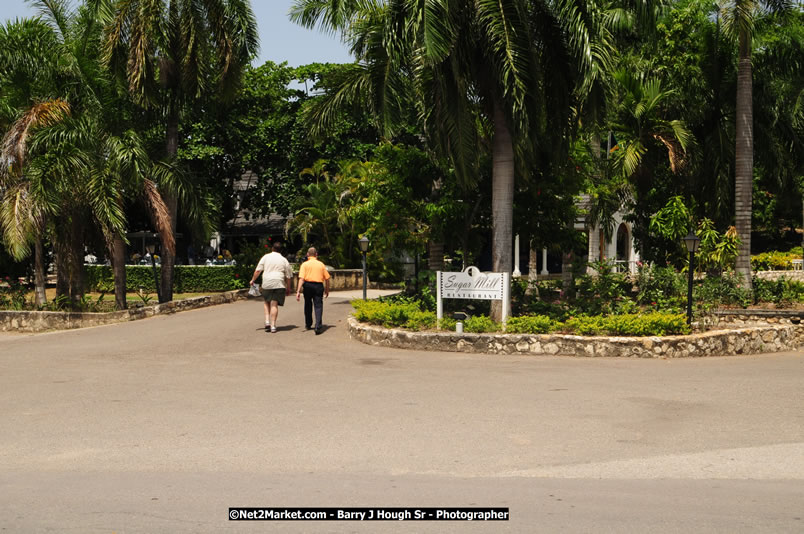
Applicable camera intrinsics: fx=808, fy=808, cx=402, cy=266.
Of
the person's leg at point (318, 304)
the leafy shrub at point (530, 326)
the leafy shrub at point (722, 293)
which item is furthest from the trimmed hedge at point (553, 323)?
the leafy shrub at point (722, 293)

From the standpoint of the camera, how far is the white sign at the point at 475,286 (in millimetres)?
14773

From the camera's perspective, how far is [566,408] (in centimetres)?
859

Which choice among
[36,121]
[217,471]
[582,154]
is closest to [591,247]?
[582,154]

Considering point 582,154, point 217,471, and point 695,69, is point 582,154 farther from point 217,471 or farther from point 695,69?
point 217,471

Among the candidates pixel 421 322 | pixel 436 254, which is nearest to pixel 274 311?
pixel 421 322

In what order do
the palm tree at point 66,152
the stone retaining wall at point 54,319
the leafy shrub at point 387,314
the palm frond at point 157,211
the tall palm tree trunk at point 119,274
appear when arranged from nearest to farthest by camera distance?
the leafy shrub at point 387,314, the palm tree at point 66,152, the stone retaining wall at point 54,319, the palm frond at point 157,211, the tall palm tree trunk at point 119,274

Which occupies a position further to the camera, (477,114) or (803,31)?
(803,31)

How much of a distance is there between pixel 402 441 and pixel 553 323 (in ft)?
25.9

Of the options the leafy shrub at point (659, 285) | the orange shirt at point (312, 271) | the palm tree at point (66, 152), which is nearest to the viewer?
the orange shirt at point (312, 271)

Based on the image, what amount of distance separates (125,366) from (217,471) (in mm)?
6332

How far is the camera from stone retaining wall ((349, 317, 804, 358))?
13.2 meters

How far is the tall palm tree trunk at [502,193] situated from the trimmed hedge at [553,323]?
1062 mm

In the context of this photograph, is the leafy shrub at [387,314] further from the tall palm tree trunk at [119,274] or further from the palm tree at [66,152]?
the tall palm tree trunk at [119,274]

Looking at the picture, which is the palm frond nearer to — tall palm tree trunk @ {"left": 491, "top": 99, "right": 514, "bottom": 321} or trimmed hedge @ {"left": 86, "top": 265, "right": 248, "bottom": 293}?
trimmed hedge @ {"left": 86, "top": 265, "right": 248, "bottom": 293}
